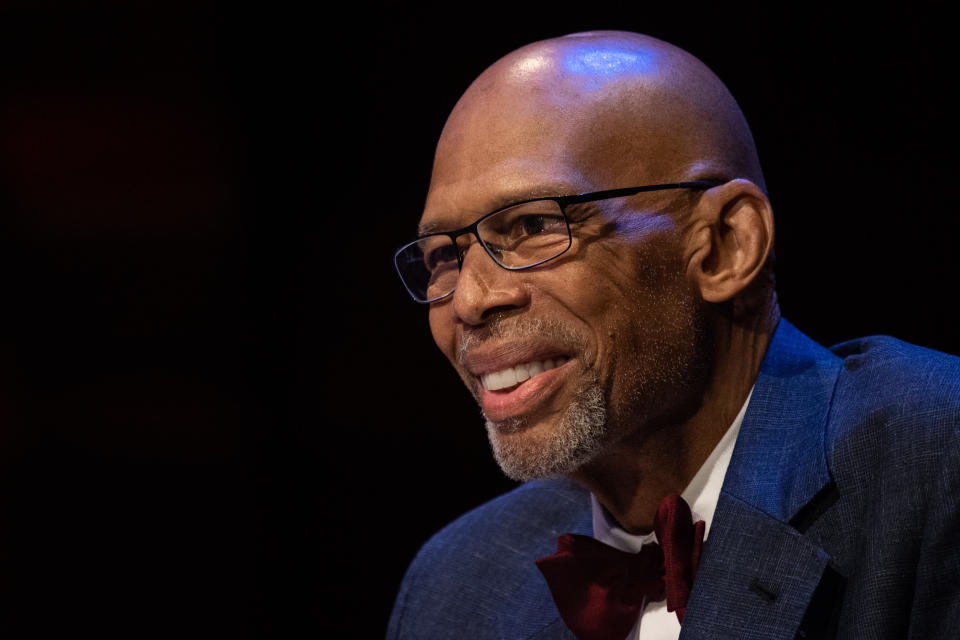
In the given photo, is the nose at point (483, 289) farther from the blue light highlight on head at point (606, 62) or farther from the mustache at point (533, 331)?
the blue light highlight on head at point (606, 62)

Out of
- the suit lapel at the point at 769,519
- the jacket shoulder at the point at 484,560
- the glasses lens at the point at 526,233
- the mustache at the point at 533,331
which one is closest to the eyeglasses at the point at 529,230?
the glasses lens at the point at 526,233

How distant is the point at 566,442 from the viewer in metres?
1.79

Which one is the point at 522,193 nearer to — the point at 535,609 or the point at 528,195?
the point at 528,195

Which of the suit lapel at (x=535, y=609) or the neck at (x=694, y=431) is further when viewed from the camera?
the suit lapel at (x=535, y=609)

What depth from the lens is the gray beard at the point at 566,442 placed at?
5.85 feet

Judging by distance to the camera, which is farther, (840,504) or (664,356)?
(664,356)

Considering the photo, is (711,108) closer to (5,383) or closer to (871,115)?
(871,115)

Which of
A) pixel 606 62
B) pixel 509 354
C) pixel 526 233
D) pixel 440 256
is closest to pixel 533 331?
pixel 509 354

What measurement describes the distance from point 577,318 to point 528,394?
0.55 ft

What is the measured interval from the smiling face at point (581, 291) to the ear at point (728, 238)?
29mm

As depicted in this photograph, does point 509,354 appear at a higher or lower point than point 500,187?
lower

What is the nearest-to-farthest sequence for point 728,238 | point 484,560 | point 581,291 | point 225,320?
point 581,291 < point 728,238 < point 484,560 < point 225,320

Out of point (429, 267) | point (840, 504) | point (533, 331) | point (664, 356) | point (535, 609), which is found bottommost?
point (535, 609)

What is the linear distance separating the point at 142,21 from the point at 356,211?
0.88m
